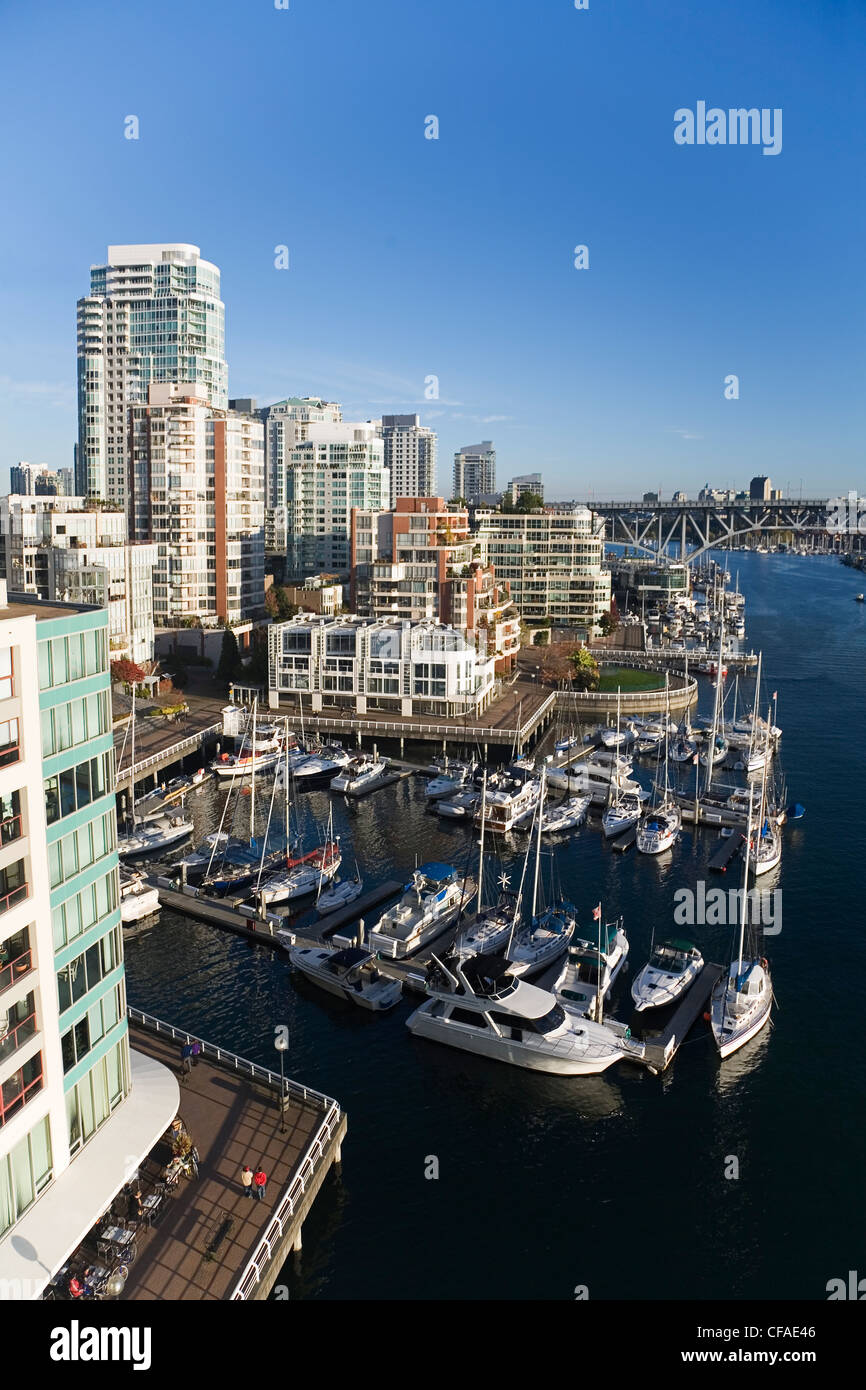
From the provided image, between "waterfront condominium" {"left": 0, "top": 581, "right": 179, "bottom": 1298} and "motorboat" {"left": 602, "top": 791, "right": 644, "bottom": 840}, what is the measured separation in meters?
24.9

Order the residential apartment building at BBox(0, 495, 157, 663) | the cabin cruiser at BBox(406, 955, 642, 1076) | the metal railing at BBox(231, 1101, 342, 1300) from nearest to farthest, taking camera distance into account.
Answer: the metal railing at BBox(231, 1101, 342, 1300) → the cabin cruiser at BBox(406, 955, 642, 1076) → the residential apartment building at BBox(0, 495, 157, 663)

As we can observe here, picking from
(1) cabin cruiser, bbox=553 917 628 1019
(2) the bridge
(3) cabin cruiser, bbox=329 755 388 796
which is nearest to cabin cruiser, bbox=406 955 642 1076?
(1) cabin cruiser, bbox=553 917 628 1019

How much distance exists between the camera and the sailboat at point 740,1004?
24.1 metres

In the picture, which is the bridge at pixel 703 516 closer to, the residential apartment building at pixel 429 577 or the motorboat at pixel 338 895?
the residential apartment building at pixel 429 577

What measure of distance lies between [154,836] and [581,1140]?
21.8 meters

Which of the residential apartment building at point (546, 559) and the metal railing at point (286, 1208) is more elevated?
the residential apartment building at point (546, 559)

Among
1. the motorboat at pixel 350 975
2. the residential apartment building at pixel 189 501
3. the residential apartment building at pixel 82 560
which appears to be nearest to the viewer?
the motorboat at pixel 350 975

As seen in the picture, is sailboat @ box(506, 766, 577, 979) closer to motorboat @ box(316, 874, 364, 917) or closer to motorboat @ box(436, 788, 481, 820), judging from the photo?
motorboat @ box(316, 874, 364, 917)

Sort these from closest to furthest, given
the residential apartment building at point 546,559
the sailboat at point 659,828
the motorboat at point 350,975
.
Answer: the motorboat at point 350,975, the sailboat at point 659,828, the residential apartment building at point 546,559

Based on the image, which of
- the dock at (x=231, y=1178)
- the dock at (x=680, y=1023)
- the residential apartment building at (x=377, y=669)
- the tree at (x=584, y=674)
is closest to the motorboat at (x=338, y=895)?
the dock at (x=231, y=1178)

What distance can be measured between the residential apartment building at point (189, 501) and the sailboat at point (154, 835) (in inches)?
1229

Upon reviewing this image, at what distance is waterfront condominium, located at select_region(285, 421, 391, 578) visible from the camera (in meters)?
91.6

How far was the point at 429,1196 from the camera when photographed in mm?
19172
